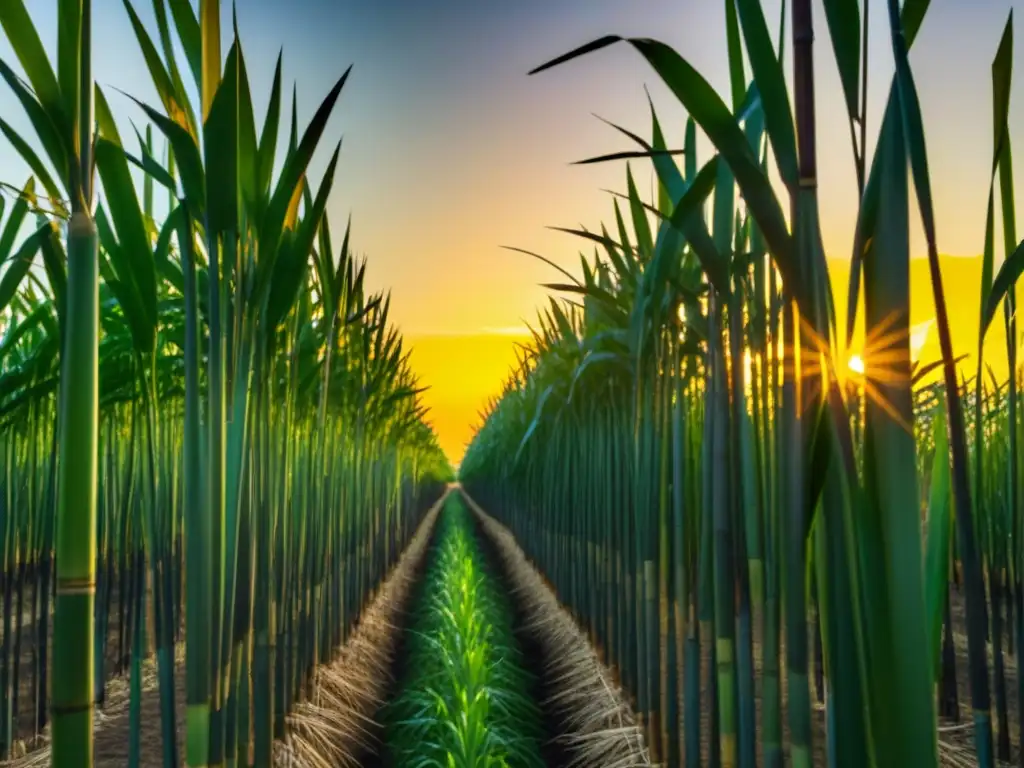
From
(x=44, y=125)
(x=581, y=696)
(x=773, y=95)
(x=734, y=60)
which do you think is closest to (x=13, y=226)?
(x=44, y=125)

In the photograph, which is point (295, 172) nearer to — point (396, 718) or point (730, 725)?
point (730, 725)

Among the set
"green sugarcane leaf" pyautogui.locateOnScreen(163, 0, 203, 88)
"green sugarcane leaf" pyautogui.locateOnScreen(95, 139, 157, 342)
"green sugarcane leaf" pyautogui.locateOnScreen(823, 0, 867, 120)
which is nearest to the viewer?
"green sugarcane leaf" pyautogui.locateOnScreen(823, 0, 867, 120)

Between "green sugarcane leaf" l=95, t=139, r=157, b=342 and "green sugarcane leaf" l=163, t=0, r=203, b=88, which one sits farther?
"green sugarcane leaf" l=163, t=0, r=203, b=88

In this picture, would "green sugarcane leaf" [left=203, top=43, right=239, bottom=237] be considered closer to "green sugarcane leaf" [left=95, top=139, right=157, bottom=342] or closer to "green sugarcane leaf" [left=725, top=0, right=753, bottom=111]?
"green sugarcane leaf" [left=95, top=139, right=157, bottom=342]

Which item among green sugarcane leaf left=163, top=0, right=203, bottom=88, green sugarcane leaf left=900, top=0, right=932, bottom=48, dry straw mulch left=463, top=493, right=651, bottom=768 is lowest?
dry straw mulch left=463, top=493, right=651, bottom=768

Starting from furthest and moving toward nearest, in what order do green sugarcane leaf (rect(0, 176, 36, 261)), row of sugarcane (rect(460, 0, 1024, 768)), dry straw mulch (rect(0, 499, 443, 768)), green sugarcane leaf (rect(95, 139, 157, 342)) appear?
dry straw mulch (rect(0, 499, 443, 768)) → green sugarcane leaf (rect(0, 176, 36, 261)) → green sugarcane leaf (rect(95, 139, 157, 342)) → row of sugarcane (rect(460, 0, 1024, 768))

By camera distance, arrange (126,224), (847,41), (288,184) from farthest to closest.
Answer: (288,184) → (126,224) → (847,41)

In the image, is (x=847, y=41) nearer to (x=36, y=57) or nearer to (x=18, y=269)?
(x=36, y=57)

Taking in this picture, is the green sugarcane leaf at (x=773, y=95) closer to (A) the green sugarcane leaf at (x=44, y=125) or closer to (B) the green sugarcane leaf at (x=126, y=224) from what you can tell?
(A) the green sugarcane leaf at (x=44, y=125)

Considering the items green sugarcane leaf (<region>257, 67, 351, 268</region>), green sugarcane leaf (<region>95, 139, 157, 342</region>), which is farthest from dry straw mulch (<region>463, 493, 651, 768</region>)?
green sugarcane leaf (<region>95, 139, 157, 342</region>)

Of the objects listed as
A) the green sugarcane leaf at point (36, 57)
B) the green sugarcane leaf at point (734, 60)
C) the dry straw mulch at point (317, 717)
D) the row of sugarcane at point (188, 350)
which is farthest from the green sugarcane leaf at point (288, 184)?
the dry straw mulch at point (317, 717)

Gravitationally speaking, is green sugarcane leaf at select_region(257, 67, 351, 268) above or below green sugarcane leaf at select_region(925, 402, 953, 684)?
above

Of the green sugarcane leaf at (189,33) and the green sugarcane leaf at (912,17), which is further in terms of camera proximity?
the green sugarcane leaf at (189,33)

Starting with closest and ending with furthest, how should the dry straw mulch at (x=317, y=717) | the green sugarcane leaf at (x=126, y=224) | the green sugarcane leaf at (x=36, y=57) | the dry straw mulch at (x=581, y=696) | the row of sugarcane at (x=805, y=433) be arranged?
1. the row of sugarcane at (x=805, y=433)
2. the green sugarcane leaf at (x=36, y=57)
3. the green sugarcane leaf at (x=126, y=224)
4. the dry straw mulch at (x=317, y=717)
5. the dry straw mulch at (x=581, y=696)
